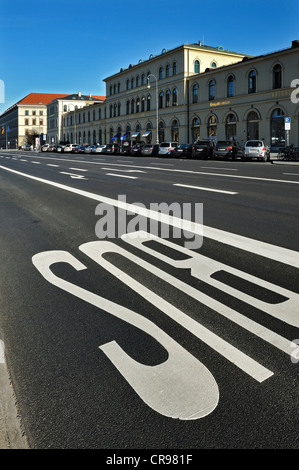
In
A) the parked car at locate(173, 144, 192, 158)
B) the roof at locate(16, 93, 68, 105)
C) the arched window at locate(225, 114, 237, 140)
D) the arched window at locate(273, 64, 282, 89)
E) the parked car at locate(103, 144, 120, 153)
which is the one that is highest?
the roof at locate(16, 93, 68, 105)

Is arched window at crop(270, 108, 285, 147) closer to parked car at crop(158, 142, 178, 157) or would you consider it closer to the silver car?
the silver car

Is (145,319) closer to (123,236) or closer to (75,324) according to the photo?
(75,324)

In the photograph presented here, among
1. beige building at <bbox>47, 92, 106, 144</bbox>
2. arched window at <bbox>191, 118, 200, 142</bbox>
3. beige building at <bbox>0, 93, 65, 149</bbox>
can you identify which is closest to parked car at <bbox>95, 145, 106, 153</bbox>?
arched window at <bbox>191, 118, 200, 142</bbox>

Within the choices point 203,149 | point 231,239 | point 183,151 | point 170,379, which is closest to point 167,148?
point 183,151

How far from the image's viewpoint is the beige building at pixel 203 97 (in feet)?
149

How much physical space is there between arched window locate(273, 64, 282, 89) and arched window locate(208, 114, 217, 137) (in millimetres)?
10523

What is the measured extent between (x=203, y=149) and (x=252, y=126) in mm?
12274

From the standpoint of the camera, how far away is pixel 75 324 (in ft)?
11.8

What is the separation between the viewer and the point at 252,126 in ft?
161

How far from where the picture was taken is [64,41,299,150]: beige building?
1793 inches

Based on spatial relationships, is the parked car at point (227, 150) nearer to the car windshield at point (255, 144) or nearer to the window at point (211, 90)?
the car windshield at point (255, 144)

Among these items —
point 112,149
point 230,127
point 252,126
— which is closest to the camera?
point 252,126

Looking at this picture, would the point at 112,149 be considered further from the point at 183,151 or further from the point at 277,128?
the point at 277,128

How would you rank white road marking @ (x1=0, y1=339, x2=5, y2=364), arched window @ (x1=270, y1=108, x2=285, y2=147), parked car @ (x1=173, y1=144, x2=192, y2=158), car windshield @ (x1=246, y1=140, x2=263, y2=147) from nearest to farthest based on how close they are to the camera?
white road marking @ (x1=0, y1=339, x2=5, y2=364)
car windshield @ (x1=246, y1=140, x2=263, y2=147)
parked car @ (x1=173, y1=144, x2=192, y2=158)
arched window @ (x1=270, y1=108, x2=285, y2=147)
